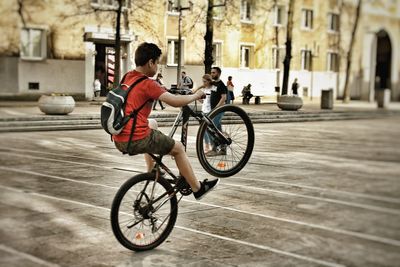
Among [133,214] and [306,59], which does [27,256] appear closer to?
[133,214]

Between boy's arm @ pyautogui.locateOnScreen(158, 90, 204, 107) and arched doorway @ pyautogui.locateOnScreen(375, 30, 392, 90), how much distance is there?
2.41 meters

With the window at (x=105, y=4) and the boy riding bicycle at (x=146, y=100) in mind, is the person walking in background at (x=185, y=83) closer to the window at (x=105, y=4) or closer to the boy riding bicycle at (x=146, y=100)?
the boy riding bicycle at (x=146, y=100)

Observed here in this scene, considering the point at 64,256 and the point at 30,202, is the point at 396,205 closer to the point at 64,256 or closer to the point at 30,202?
the point at 64,256

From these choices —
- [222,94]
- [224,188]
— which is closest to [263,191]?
[224,188]

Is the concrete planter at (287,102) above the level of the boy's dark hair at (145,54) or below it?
below

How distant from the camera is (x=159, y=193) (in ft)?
17.0

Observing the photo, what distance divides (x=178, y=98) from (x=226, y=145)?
1.34 metres

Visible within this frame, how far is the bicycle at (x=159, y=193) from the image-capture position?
4957mm

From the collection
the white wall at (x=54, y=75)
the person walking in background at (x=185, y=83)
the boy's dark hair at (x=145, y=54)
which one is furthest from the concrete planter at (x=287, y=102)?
the white wall at (x=54, y=75)

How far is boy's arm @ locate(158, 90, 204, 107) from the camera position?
188 inches

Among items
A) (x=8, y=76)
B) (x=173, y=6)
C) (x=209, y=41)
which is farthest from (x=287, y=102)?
(x=8, y=76)

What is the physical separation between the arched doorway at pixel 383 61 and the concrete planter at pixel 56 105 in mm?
19400

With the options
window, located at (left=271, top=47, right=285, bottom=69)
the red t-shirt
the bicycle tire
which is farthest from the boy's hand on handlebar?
window, located at (left=271, top=47, right=285, bottom=69)

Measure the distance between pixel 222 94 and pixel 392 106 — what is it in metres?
6.53
